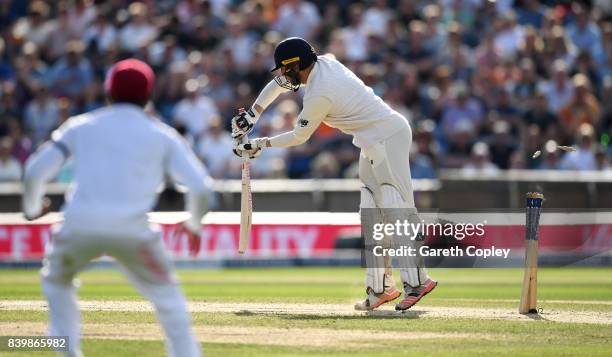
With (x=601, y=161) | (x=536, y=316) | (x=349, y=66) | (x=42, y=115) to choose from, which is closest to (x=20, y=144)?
(x=42, y=115)

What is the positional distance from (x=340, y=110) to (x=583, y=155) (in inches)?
394

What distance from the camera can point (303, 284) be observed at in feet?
55.1

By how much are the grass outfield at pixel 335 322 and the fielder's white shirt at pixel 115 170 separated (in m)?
1.85

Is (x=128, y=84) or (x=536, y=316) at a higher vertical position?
(x=128, y=84)

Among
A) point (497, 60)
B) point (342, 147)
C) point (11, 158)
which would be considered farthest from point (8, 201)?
point (497, 60)

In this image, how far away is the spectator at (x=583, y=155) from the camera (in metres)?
20.8

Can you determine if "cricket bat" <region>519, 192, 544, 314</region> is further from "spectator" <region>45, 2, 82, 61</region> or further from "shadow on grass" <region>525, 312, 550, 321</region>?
"spectator" <region>45, 2, 82, 61</region>

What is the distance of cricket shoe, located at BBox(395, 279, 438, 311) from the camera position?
11.8m

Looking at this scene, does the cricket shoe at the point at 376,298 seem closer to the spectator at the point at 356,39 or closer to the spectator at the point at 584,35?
the spectator at the point at 356,39

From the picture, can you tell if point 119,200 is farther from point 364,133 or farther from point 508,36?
point 508,36

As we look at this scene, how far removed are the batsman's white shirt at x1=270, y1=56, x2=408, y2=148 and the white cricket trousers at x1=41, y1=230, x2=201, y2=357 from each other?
451cm

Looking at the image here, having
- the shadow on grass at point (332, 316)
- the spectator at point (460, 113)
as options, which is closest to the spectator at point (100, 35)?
the spectator at point (460, 113)

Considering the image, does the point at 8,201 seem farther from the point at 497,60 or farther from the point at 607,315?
the point at 607,315

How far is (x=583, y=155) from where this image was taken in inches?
821
